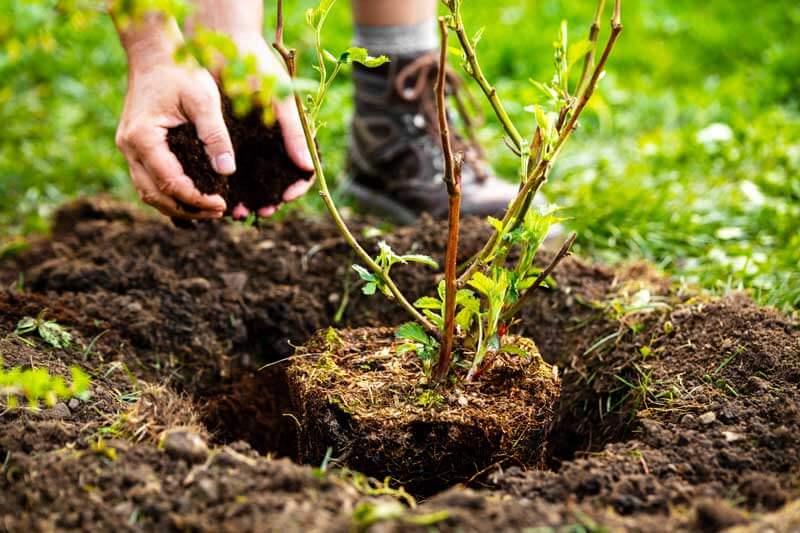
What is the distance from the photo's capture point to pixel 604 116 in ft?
13.6

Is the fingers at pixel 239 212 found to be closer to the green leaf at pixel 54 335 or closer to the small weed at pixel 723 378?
the green leaf at pixel 54 335

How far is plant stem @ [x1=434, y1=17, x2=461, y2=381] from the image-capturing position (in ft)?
4.74

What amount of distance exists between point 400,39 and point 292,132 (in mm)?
1033

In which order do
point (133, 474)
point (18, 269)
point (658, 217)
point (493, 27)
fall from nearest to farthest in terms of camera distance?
point (133, 474)
point (18, 269)
point (658, 217)
point (493, 27)

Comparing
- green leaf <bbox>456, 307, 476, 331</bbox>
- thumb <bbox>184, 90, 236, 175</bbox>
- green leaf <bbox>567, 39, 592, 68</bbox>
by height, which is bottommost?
green leaf <bbox>456, 307, 476, 331</bbox>

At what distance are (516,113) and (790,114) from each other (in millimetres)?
1343

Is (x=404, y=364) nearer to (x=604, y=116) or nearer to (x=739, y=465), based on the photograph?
(x=739, y=465)

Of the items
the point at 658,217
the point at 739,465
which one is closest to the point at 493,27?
the point at 658,217

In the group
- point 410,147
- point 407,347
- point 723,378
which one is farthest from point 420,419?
point 410,147

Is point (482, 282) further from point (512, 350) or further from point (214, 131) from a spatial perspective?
point (214, 131)

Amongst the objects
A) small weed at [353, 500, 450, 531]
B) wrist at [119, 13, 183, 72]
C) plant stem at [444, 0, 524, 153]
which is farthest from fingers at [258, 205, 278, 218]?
small weed at [353, 500, 450, 531]

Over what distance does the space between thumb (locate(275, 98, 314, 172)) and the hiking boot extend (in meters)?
0.88

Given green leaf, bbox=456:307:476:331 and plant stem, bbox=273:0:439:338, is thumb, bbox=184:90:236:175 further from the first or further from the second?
green leaf, bbox=456:307:476:331

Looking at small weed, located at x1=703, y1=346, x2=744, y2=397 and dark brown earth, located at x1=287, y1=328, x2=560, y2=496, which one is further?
small weed, located at x1=703, y1=346, x2=744, y2=397
